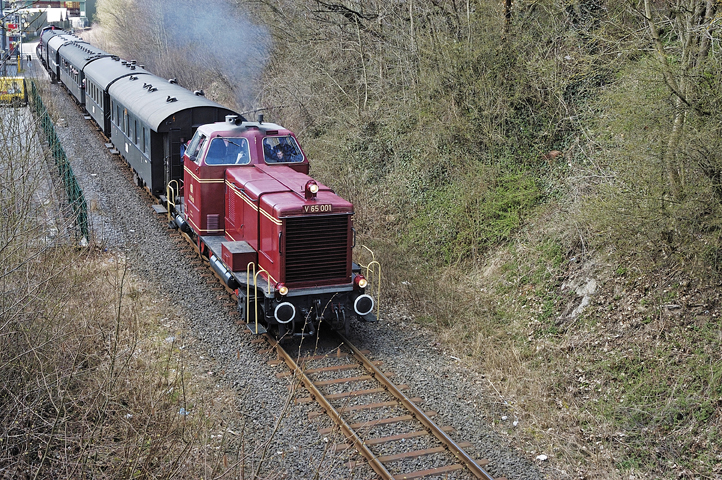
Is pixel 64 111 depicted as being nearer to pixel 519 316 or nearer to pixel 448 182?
pixel 448 182

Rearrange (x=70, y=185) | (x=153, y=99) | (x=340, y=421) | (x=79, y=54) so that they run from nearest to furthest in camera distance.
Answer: (x=340, y=421) < (x=70, y=185) < (x=153, y=99) < (x=79, y=54)

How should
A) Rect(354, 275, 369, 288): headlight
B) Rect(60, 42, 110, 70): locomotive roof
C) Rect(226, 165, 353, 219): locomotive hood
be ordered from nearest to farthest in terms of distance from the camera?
Rect(226, 165, 353, 219): locomotive hood → Rect(354, 275, 369, 288): headlight → Rect(60, 42, 110, 70): locomotive roof

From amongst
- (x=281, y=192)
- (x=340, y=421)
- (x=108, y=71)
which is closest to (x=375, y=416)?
(x=340, y=421)

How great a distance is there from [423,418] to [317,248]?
3095mm

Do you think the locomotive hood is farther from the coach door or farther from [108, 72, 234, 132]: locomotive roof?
[108, 72, 234, 132]: locomotive roof

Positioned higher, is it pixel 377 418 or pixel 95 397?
pixel 95 397

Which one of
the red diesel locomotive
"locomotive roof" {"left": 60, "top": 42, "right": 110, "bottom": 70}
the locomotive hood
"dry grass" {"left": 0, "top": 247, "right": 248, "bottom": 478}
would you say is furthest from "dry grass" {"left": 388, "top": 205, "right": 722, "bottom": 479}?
"locomotive roof" {"left": 60, "top": 42, "right": 110, "bottom": 70}

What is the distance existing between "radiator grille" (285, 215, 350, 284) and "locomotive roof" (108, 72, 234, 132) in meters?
6.24

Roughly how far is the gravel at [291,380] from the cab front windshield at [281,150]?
2726 mm

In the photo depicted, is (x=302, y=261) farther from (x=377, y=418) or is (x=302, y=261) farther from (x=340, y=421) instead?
(x=340, y=421)

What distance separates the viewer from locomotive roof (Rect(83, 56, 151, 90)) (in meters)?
22.2

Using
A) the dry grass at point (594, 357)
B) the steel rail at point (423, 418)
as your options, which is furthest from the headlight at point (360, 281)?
the dry grass at point (594, 357)

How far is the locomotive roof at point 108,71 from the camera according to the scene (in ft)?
73.0

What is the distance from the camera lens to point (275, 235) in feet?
33.5
